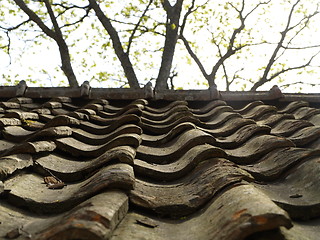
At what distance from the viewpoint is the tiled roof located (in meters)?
0.89

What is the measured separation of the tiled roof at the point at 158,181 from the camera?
0.89m

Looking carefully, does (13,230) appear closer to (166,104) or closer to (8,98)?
(166,104)

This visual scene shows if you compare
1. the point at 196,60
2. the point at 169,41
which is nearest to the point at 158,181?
the point at 169,41

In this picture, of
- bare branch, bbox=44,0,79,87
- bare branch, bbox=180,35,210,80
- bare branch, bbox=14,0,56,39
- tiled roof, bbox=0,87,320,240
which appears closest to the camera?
tiled roof, bbox=0,87,320,240

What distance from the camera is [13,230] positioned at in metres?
0.96

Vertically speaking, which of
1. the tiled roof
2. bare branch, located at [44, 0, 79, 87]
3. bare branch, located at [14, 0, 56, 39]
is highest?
bare branch, located at [14, 0, 56, 39]

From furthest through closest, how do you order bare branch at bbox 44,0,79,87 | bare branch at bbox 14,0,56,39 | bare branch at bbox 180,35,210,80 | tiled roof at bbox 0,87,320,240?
bare branch at bbox 180,35,210,80
bare branch at bbox 44,0,79,87
bare branch at bbox 14,0,56,39
tiled roof at bbox 0,87,320,240

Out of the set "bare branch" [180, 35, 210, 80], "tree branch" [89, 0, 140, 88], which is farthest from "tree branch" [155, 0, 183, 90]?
"bare branch" [180, 35, 210, 80]

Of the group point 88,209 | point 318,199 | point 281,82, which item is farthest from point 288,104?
point 281,82

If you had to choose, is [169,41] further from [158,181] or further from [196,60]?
[158,181]

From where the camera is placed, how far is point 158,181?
1480 mm

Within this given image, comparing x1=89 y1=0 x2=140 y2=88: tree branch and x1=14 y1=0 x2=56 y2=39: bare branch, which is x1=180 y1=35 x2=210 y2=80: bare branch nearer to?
x1=89 y1=0 x2=140 y2=88: tree branch

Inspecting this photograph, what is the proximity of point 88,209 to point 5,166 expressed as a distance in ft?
2.47

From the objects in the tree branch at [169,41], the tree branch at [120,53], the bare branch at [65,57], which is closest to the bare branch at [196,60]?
the tree branch at [169,41]
